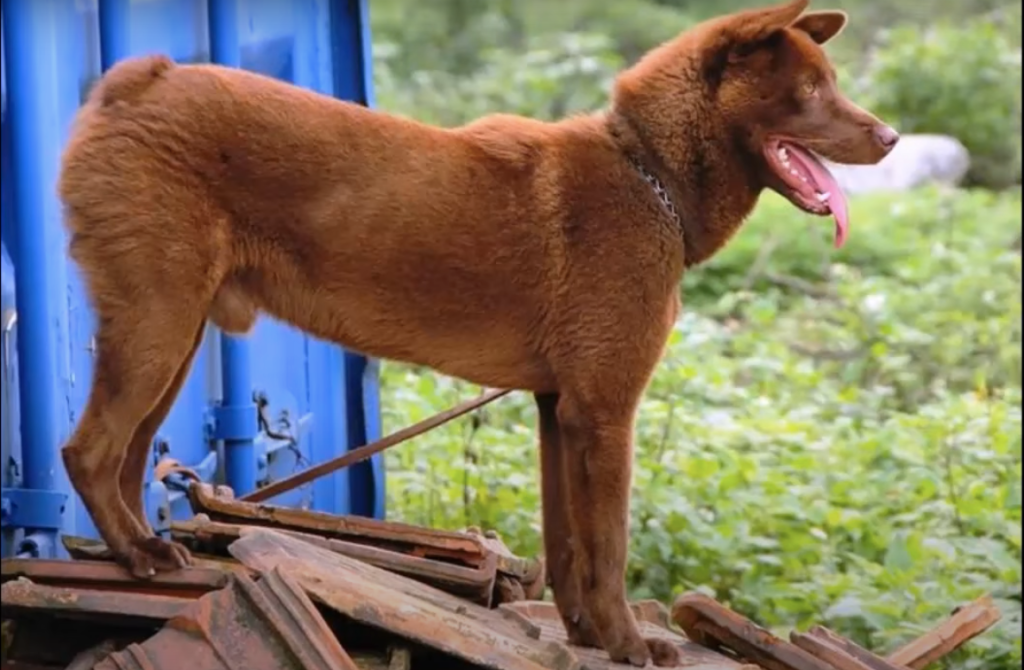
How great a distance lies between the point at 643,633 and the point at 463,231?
118 cm

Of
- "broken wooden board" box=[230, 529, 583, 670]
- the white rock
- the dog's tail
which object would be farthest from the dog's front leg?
the white rock

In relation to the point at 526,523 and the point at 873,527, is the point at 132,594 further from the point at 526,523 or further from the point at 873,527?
the point at 873,527

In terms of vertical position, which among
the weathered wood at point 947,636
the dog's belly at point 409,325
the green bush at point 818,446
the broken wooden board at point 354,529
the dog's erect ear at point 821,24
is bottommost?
the green bush at point 818,446

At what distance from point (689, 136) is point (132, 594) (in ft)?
6.15

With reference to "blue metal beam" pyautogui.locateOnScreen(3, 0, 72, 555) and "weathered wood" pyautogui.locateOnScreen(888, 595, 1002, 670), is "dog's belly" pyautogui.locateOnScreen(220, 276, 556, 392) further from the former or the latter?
"weathered wood" pyautogui.locateOnScreen(888, 595, 1002, 670)

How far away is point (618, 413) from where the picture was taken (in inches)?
178

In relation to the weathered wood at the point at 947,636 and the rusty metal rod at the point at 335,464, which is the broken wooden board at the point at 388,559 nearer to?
the rusty metal rod at the point at 335,464

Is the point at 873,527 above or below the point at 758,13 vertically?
below

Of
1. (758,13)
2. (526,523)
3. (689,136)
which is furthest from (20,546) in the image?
(526,523)

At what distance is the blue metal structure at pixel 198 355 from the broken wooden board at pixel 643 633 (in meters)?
1.08

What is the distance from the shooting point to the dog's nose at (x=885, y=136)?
4.72 metres

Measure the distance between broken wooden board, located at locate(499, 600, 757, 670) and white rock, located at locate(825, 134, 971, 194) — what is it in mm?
11245

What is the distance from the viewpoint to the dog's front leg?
449cm

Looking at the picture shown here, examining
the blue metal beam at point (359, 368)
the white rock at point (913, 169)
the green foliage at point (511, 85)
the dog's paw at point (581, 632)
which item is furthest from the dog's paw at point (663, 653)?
the white rock at point (913, 169)
